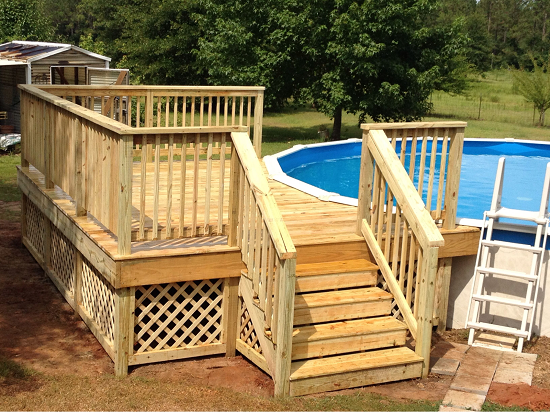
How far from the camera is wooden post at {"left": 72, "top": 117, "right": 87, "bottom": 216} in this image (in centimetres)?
719

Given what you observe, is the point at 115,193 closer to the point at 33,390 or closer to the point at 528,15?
the point at 33,390

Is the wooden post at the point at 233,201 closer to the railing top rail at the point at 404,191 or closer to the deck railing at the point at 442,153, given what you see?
the railing top rail at the point at 404,191

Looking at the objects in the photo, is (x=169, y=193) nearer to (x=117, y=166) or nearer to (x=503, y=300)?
(x=117, y=166)

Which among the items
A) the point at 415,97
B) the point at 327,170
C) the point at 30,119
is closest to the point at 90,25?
the point at 415,97

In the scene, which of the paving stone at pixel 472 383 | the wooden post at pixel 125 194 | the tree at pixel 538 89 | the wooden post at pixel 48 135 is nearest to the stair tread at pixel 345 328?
the paving stone at pixel 472 383

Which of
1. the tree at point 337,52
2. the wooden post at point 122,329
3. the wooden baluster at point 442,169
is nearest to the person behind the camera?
the wooden post at point 122,329

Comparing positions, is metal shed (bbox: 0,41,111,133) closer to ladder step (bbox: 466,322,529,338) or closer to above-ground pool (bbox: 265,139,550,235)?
above-ground pool (bbox: 265,139,550,235)

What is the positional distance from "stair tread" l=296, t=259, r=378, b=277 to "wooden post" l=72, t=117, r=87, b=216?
222 cm

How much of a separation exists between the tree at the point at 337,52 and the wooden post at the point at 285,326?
13469mm

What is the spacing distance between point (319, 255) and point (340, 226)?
2.66 feet

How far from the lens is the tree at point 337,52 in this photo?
18844 mm

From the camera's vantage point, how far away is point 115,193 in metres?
6.28

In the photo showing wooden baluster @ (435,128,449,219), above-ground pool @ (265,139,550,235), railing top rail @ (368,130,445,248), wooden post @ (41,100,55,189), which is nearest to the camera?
railing top rail @ (368,130,445,248)

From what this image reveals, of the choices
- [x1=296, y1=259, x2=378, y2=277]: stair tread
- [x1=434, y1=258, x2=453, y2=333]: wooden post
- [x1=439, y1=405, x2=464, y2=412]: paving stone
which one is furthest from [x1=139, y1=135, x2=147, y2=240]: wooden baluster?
[x1=434, y1=258, x2=453, y2=333]: wooden post
